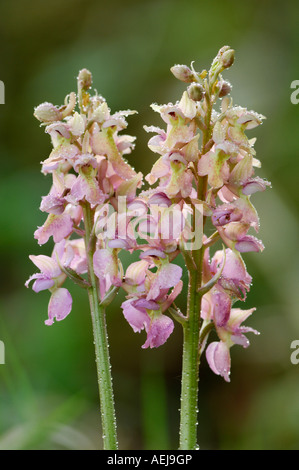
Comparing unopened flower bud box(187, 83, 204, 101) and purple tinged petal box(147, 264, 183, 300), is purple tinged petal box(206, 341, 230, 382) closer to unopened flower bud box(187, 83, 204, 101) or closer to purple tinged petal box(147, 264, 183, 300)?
purple tinged petal box(147, 264, 183, 300)

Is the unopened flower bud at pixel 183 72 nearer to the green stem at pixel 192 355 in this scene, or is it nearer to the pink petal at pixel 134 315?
the green stem at pixel 192 355

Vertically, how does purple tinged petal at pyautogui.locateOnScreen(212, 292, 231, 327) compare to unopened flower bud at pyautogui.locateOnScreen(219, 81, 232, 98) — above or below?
below

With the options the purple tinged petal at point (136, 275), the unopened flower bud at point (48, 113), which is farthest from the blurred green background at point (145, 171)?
the unopened flower bud at point (48, 113)

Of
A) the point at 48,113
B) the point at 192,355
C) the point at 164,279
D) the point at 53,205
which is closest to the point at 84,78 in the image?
the point at 48,113

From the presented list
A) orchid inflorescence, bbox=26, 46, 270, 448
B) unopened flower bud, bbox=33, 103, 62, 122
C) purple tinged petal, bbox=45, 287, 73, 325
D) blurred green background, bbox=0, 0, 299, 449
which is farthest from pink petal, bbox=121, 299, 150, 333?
blurred green background, bbox=0, 0, 299, 449
